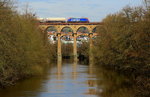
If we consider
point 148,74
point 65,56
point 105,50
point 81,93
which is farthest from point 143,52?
point 65,56

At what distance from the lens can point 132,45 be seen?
2906 cm

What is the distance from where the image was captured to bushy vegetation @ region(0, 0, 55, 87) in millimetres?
20544

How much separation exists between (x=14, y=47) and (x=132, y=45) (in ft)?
36.5

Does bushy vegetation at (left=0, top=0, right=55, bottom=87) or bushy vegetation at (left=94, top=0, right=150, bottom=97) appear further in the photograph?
bushy vegetation at (left=0, top=0, right=55, bottom=87)

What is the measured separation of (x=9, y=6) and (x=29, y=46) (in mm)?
9197

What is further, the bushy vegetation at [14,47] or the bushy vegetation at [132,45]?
the bushy vegetation at [14,47]

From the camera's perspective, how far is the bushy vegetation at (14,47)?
2054cm

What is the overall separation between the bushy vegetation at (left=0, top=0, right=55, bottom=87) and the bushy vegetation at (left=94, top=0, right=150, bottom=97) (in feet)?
27.7

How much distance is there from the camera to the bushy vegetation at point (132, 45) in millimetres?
19969

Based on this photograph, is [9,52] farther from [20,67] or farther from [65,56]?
[65,56]

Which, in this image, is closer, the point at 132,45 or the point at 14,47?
the point at 14,47

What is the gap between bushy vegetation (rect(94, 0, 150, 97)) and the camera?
20.0 m

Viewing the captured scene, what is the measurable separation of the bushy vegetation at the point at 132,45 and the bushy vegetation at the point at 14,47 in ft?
27.7

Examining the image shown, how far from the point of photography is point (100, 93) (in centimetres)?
2233
